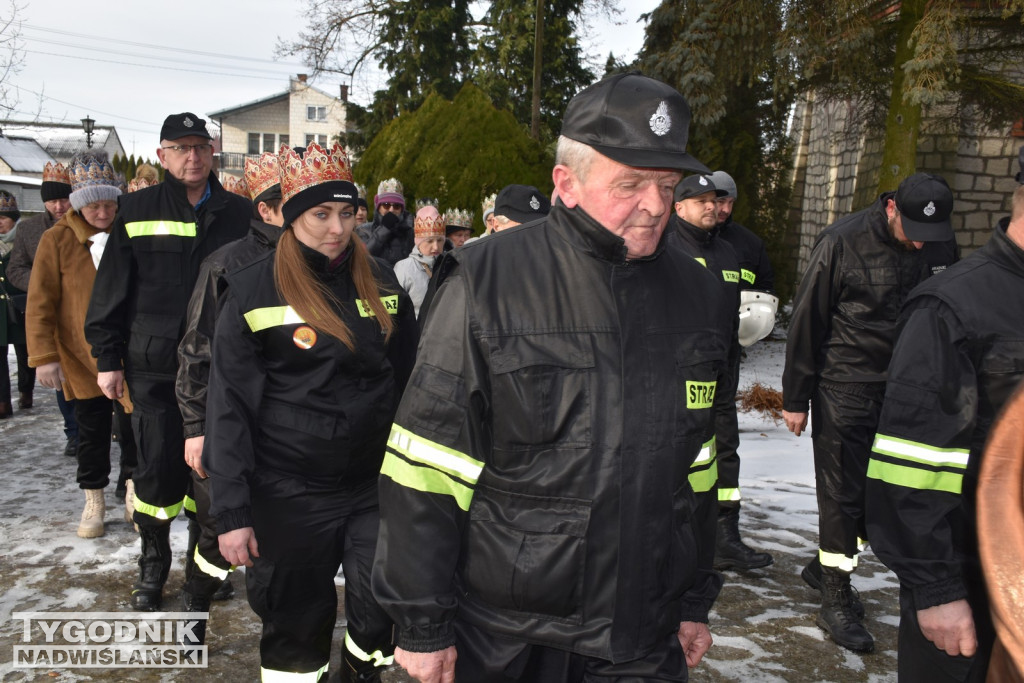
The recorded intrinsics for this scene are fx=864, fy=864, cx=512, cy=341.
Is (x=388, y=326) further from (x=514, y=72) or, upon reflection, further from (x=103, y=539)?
(x=514, y=72)

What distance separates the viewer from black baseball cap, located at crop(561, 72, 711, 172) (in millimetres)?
2117

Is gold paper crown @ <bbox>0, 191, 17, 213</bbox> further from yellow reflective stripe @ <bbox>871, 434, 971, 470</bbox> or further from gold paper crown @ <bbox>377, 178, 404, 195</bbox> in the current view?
yellow reflective stripe @ <bbox>871, 434, 971, 470</bbox>

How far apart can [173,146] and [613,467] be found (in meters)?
3.81

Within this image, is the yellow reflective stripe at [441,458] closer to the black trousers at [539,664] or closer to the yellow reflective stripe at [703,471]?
the black trousers at [539,664]

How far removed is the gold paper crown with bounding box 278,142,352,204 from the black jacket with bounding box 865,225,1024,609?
225 cm

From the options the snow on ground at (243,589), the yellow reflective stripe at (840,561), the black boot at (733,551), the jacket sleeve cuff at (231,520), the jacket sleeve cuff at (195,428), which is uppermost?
the jacket sleeve cuff at (195,428)

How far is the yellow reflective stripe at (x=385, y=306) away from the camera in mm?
3482

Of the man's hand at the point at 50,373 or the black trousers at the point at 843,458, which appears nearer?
the black trousers at the point at 843,458

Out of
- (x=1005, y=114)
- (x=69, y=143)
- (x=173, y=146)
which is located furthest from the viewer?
(x=69, y=143)

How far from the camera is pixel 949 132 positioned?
45.9ft

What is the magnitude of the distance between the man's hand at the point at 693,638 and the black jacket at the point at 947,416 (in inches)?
25.6

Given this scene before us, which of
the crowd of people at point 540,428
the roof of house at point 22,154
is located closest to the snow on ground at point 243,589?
the crowd of people at point 540,428

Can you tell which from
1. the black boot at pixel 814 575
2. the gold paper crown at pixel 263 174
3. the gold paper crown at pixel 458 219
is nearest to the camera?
the gold paper crown at pixel 263 174

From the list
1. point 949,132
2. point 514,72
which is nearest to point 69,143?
point 514,72
